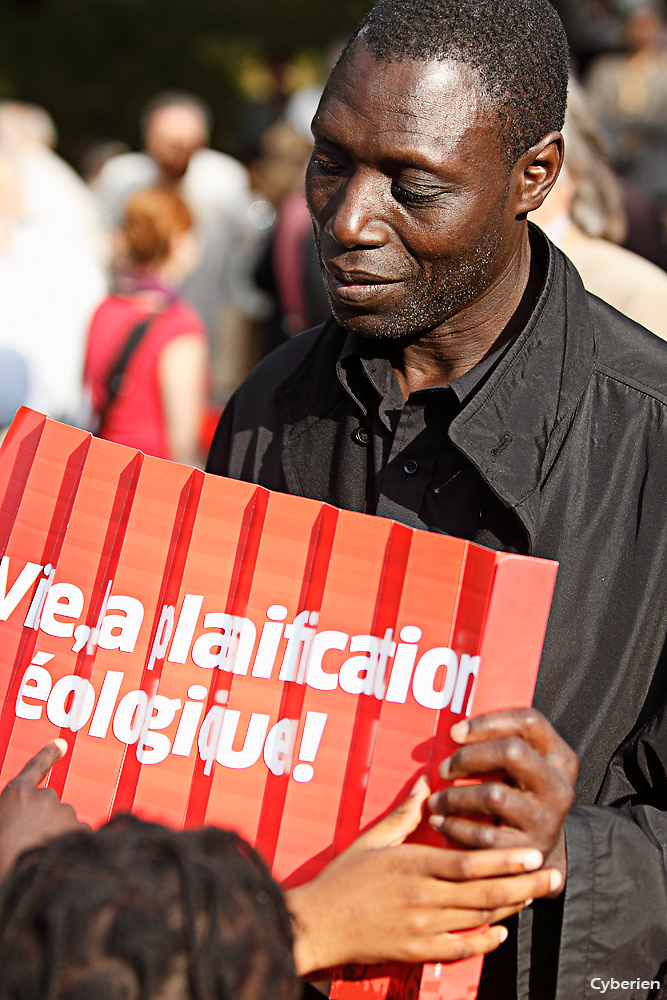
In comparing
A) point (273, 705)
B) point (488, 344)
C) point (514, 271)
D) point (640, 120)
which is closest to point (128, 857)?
point (273, 705)

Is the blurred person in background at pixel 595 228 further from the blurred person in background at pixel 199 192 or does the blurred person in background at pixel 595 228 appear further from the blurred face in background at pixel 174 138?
the blurred face in background at pixel 174 138

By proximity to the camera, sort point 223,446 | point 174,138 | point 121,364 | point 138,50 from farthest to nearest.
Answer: point 138,50 → point 174,138 → point 121,364 → point 223,446

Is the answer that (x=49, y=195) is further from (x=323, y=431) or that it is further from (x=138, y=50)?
(x=138, y=50)

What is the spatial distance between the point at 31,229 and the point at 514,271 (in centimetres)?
418

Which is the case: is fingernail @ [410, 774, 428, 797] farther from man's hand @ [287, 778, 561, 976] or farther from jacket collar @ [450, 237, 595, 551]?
jacket collar @ [450, 237, 595, 551]

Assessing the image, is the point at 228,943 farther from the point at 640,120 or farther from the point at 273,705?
the point at 640,120

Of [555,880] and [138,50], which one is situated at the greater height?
[138,50]

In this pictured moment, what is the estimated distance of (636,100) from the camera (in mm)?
8062

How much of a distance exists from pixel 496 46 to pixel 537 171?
0.72 feet

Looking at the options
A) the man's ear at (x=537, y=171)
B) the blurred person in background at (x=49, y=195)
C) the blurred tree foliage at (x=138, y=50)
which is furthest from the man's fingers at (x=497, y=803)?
the blurred tree foliage at (x=138, y=50)

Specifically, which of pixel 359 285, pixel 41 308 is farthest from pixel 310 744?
pixel 41 308

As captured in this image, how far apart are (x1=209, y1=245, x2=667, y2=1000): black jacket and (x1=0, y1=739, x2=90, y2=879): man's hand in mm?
721

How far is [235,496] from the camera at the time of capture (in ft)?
5.61

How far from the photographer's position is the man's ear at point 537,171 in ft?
6.00
